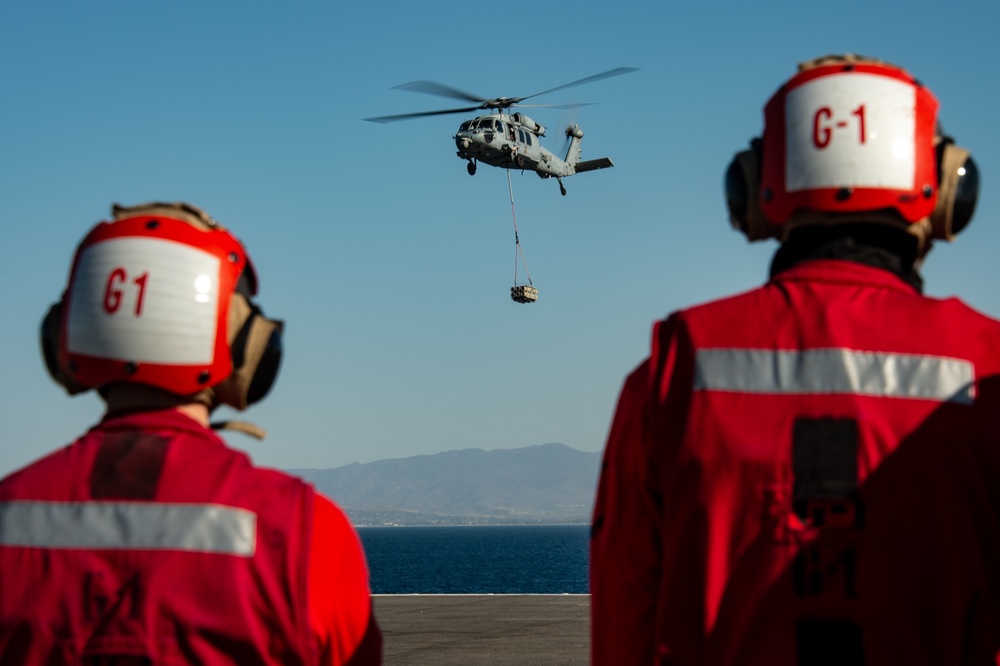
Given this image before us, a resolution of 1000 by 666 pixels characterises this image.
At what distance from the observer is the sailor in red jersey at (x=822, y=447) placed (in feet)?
9.01

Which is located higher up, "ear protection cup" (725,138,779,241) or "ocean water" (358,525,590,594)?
"ear protection cup" (725,138,779,241)

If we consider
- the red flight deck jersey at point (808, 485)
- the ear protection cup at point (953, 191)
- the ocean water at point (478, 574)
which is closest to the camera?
the red flight deck jersey at point (808, 485)

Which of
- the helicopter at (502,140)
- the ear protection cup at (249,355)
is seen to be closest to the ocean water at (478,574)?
the helicopter at (502,140)

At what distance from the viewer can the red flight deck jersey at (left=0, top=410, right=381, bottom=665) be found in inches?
110

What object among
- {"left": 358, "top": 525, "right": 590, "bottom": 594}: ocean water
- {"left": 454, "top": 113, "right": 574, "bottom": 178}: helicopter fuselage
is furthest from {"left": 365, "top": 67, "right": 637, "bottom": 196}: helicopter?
{"left": 358, "top": 525, "right": 590, "bottom": 594}: ocean water

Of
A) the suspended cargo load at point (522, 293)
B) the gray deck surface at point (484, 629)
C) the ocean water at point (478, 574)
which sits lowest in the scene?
the ocean water at point (478, 574)

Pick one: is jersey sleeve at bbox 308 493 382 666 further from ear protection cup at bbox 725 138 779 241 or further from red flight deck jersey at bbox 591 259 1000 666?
ear protection cup at bbox 725 138 779 241

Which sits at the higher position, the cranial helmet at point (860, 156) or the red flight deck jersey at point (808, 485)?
the cranial helmet at point (860, 156)

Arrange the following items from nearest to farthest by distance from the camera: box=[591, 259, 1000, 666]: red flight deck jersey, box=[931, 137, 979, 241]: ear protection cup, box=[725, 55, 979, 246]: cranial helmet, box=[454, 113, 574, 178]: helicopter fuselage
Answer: box=[591, 259, 1000, 666]: red flight deck jersey, box=[725, 55, 979, 246]: cranial helmet, box=[931, 137, 979, 241]: ear protection cup, box=[454, 113, 574, 178]: helicopter fuselage

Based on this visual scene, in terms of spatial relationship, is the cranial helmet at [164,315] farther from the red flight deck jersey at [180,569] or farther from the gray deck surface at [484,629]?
the gray deck surface at [484,629]

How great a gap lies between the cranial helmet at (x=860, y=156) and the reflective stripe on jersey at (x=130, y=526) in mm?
1488

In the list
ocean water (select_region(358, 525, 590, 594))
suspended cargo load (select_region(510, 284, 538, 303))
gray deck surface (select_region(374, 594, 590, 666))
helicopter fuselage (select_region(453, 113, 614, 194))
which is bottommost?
ocean water (select_region(358, 525, 590, 594))

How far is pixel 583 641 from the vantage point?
1620 cm

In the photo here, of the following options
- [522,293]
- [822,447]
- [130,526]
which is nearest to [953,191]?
[822,447]
